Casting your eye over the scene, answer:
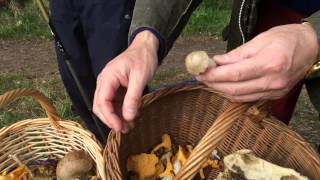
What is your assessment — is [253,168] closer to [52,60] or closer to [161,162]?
[161,162]

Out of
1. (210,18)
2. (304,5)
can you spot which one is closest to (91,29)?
(304,5)

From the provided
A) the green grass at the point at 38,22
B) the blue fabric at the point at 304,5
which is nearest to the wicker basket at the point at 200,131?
the blue fabric at the point at 304,5

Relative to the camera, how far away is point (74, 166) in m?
1.21

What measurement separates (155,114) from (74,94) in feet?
2.92

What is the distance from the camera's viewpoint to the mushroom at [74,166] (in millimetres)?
1204

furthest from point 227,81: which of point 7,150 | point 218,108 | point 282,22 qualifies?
point 7,150

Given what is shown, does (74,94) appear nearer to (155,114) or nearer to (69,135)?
(69,135)

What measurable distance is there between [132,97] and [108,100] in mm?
52

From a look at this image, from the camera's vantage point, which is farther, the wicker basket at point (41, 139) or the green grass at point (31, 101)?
the green grass at point (31, 101)

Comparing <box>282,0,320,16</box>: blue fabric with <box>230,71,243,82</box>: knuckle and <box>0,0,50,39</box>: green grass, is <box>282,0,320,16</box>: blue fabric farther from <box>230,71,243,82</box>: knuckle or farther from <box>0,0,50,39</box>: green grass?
<box>0,0,50,39</box>: green grass

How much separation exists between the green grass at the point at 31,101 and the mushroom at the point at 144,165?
1.14 meters

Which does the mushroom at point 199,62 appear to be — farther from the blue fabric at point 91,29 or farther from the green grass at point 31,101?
the green grass at point 31,101

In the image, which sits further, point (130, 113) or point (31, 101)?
point (31, 101)

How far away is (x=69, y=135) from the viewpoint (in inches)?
52.9
